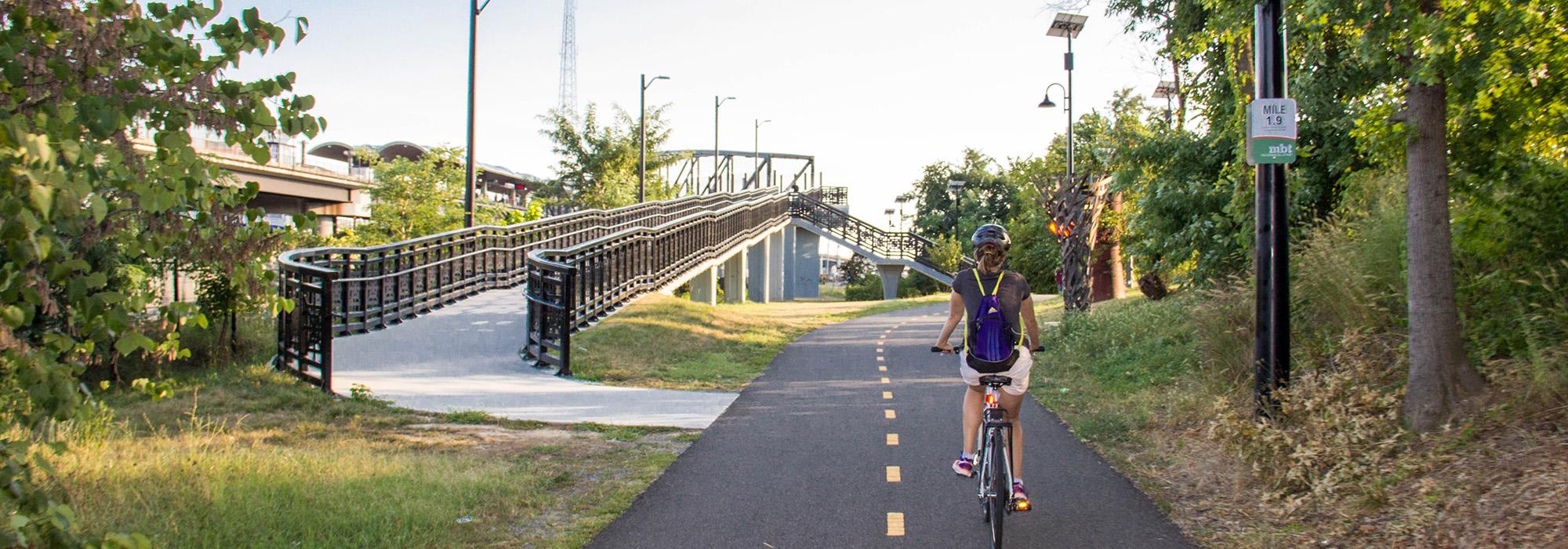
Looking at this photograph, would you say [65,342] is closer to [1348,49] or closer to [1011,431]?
[1011,431]

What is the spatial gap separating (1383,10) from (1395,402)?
262cm

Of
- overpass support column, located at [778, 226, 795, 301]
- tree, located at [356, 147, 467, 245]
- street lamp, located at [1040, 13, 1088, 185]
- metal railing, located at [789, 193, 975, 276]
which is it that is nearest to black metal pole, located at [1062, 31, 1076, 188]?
street lamp, located at [1040, 13, 1088, 185]

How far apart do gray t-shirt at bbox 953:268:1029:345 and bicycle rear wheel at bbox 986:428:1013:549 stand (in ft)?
2.27

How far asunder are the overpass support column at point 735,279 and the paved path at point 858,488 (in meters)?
28.0

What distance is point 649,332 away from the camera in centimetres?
1747

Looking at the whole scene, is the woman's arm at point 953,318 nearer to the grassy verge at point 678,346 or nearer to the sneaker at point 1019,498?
the sneaker at point 1019,498

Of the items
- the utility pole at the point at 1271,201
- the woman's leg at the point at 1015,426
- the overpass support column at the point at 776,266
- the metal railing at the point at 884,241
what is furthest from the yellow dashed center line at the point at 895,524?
the metal railing at the point at 884,241

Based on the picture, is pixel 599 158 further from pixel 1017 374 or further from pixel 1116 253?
pixel 1017 374

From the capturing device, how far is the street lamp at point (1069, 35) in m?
23.4

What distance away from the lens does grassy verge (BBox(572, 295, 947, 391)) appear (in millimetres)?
13906

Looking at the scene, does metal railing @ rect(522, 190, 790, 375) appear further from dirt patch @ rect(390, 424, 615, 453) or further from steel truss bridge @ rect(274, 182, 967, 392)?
dirt patch @ rect(390, 424, 615, 453)

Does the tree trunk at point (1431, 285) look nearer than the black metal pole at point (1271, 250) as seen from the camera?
Yes

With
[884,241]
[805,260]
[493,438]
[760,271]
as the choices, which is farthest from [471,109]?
[805,260]

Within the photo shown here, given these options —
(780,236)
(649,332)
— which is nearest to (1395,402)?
(649,332)
